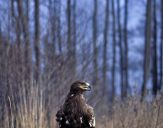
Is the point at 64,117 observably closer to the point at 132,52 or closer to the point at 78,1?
the point at 78,1

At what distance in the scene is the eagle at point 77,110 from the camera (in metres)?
5.47

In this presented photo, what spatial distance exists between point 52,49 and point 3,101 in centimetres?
520

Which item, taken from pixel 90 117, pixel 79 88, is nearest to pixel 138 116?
pixel 90 117

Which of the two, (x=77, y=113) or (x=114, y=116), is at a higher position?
(x=77, y=113)

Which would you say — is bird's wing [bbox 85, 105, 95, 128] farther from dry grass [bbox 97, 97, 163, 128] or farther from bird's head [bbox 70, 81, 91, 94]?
dry grass [bbox 97, 97, 163, 128]

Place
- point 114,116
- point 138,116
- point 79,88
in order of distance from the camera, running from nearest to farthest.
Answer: point 79,88 → point 138,116 → point 114,116

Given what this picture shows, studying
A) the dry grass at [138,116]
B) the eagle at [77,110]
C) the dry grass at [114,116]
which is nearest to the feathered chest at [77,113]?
the eagle at [77,110]

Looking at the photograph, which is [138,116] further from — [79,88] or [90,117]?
[79,88]

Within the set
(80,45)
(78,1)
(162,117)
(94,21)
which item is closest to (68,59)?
(80,45)

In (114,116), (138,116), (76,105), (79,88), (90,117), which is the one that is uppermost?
(79,88)

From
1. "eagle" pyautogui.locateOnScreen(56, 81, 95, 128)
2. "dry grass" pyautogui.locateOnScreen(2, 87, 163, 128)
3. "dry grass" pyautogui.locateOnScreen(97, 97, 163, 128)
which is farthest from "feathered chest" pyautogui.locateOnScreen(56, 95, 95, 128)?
"dry grass" pyautogui.locateOnScreen(97, 97, 163, 128)

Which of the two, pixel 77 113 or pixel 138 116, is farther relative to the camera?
pixel 138 116

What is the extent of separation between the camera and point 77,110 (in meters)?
5.50

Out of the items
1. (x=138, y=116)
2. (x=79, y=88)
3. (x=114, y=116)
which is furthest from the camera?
(x=114, y=116)
